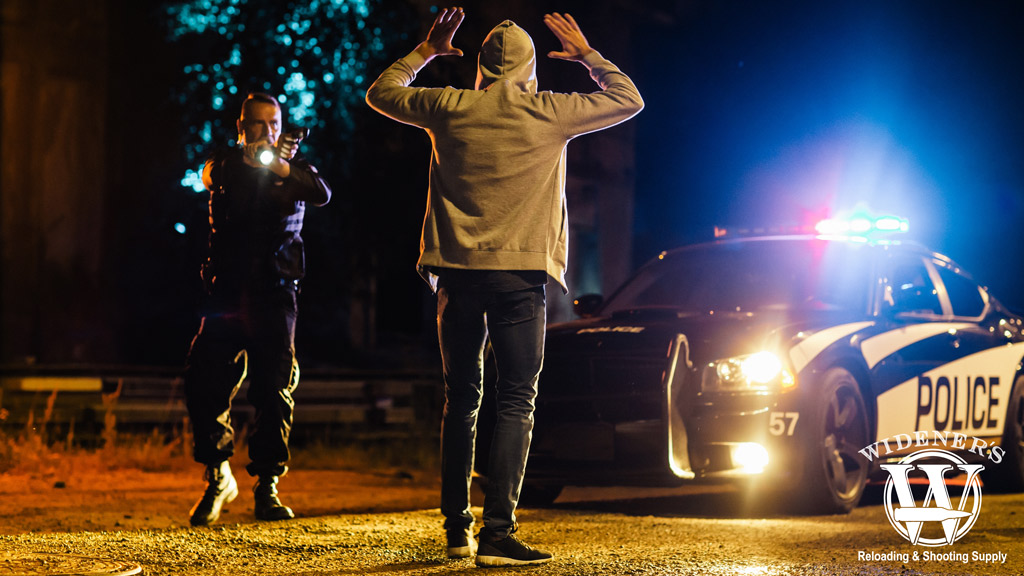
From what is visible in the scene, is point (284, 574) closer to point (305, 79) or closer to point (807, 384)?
point (807, 384)

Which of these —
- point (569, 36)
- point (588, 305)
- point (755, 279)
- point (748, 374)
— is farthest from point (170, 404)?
point (569, 36)

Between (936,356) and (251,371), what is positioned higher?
(936,356)

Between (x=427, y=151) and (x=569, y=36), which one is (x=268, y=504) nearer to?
(x=569, y=36)

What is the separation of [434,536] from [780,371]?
1969 mm

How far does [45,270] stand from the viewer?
1758 cm

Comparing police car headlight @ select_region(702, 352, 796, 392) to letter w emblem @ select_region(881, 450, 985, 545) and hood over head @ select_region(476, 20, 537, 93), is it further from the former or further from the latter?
hood over head @ select_region(476, 20, 537, 93)

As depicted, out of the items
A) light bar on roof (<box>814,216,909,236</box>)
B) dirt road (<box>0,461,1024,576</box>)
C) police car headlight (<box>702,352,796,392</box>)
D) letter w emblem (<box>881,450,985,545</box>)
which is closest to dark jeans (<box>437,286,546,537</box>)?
dirt road (<box>0,461,1024,576</box>)

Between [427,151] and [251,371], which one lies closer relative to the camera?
[251,371]

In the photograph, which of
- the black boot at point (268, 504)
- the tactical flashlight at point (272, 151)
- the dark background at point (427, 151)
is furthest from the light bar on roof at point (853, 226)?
the dark background at point (427, 151)

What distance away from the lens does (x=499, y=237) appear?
4648mm

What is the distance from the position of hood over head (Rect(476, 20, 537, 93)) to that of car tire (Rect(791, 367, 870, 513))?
2.56 meters

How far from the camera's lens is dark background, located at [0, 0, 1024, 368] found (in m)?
12.6

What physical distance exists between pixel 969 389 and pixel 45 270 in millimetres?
13317

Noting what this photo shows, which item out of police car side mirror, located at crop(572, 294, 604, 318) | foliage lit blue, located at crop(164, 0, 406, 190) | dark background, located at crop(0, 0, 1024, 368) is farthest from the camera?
dark background, located at crop(0, 0, 1024, 368)
